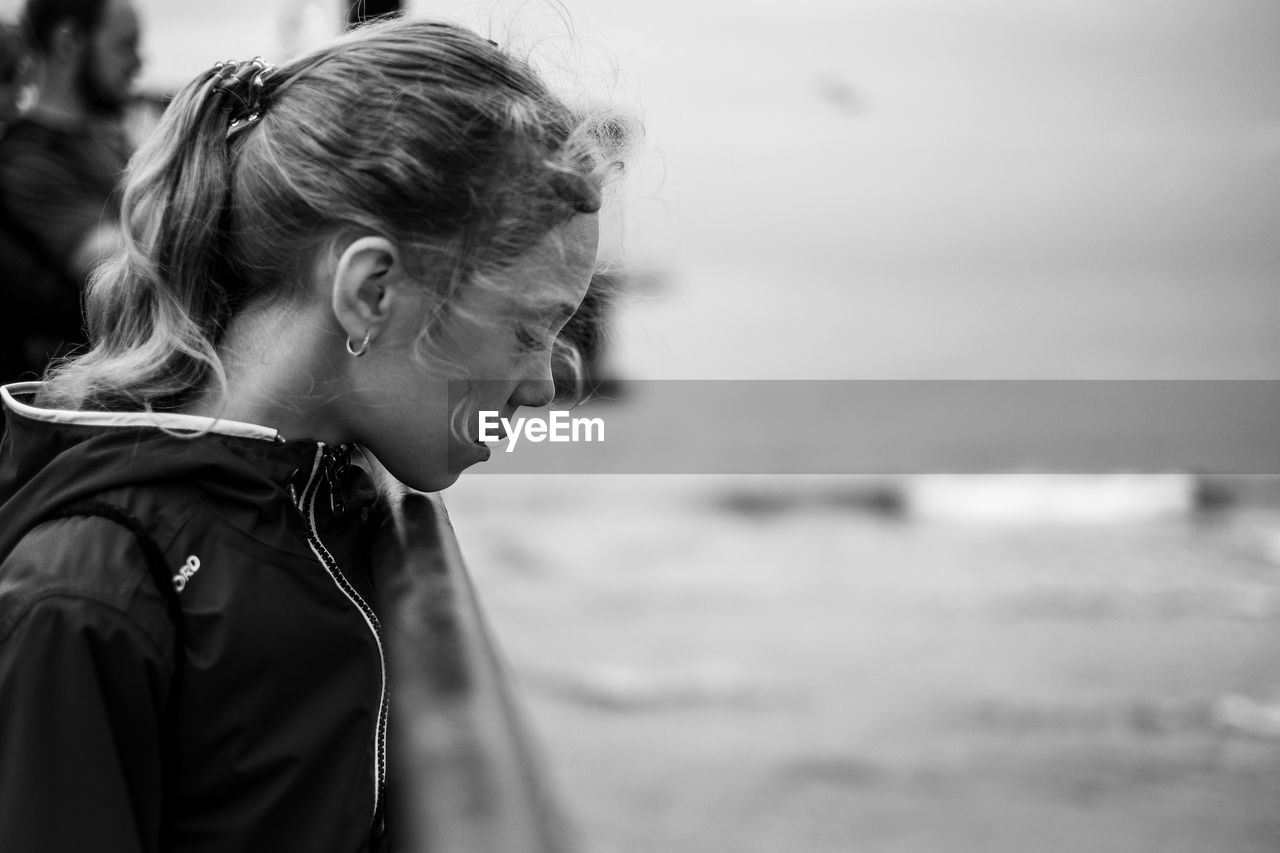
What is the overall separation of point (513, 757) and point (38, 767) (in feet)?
0.98

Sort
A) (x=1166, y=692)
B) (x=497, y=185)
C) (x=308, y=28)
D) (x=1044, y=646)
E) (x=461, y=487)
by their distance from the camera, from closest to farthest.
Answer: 1. (x=497, y=185)
2. (x=308, y=28)
3. (x=1166, y=692)
4. (x=1044, y=646)
5. (x=461, y=487)

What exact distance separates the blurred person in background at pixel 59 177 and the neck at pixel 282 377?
1.28 metres

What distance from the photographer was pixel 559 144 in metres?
1.13

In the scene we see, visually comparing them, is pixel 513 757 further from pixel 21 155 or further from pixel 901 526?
pixel 901 526

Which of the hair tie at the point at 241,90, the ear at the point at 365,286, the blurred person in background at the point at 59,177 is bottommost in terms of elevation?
the blurred person in background at the point at 59,177

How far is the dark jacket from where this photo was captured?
2.67 ft

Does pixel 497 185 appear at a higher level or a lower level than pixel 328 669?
higher

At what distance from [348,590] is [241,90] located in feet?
1.46

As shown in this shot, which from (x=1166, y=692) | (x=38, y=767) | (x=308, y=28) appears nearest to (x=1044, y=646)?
(x=1166, y=692)

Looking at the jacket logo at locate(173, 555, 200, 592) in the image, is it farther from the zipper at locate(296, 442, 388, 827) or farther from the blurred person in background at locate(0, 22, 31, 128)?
the blurred person in background at locate(0, 22, 31, 128)

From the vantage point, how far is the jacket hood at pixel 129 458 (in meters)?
0.92

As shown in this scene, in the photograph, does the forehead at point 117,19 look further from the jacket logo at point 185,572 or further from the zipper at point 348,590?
the jacket logo at point 185,572

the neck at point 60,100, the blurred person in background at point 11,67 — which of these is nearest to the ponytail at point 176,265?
the neck at point 60,100

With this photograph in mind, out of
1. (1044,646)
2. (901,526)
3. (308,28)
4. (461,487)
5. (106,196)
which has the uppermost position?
(308,28)
